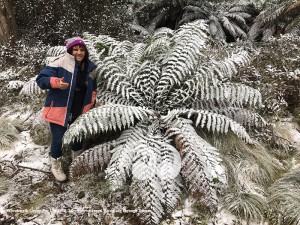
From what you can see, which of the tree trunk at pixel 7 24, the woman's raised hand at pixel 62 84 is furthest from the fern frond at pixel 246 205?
the tree trunk at pixel 7 24

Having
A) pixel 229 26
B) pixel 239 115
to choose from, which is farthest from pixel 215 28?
pixel 239 115

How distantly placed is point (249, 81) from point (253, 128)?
98 centimetres

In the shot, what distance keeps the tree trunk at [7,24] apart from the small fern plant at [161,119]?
259 centimetres

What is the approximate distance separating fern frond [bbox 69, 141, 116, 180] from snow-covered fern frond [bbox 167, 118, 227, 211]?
71 centimetres

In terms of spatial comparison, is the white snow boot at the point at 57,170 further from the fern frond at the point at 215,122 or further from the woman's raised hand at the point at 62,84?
the fern frond at the point at 215,122

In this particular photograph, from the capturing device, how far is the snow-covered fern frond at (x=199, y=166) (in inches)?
116

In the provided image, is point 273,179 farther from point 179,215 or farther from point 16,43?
point 16,43

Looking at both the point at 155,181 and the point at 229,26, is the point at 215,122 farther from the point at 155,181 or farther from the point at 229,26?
the point at 229,26

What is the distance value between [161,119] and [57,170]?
1267 mm

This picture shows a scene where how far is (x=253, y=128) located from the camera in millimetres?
4098

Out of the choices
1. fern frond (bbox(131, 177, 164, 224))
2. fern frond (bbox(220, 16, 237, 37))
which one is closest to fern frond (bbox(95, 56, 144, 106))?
fern frond (bbox(131, 177, 164, 224))

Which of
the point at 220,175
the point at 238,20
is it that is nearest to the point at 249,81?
the point at 220,175

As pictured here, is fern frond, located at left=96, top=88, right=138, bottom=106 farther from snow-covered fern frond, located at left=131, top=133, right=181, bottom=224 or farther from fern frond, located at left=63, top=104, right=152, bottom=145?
snow-covered fern frond, located at left=131, top=133, right=181, bottom=224

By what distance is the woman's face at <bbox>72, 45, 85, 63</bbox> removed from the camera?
10.5 feet
